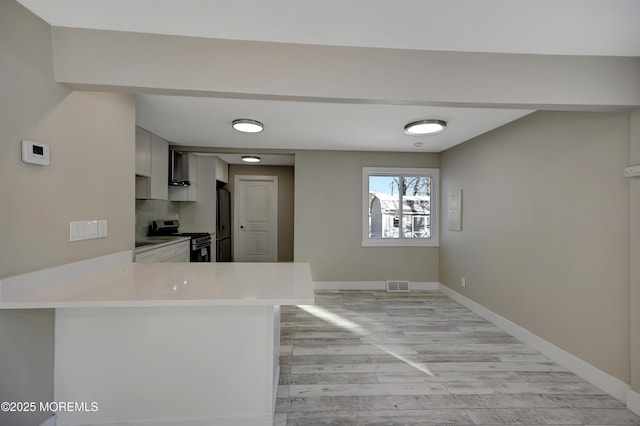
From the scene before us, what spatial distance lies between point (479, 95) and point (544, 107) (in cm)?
47

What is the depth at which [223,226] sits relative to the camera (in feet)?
17.9

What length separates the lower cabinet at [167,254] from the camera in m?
2.61

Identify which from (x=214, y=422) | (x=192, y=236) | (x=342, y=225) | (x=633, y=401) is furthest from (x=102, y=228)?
(x=633, y=401)

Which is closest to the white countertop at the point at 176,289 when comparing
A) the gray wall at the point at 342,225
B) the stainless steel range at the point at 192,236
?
the stainless steel range at the point at 192,236

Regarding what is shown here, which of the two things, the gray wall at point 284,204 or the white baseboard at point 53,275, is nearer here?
the white baseboard at point 53,275

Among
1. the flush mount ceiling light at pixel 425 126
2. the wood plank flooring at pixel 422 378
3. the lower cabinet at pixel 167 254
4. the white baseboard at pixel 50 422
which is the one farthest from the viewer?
the flush mount ceiling light at pixel 425 126

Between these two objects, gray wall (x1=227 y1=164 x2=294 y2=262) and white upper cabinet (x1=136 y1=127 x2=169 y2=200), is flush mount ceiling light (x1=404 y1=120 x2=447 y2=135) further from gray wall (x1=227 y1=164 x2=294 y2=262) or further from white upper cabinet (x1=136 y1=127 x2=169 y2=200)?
gray wall (x1=227 y1=164 x2=294 y2=262)

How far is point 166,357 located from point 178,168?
10.9 feet

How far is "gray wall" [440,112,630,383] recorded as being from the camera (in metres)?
1.98

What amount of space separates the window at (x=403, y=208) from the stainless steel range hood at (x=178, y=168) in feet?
9.67

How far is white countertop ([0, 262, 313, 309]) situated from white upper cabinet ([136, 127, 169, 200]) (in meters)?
1.65

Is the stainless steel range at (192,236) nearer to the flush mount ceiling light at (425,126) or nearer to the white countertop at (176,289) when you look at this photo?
the white countertop at (176,289)

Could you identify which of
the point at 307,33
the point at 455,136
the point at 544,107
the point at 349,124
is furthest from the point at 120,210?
the point at 455,136

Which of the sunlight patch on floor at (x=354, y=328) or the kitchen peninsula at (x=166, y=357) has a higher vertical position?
the kitchen peninsula at (x=166, y=357)
